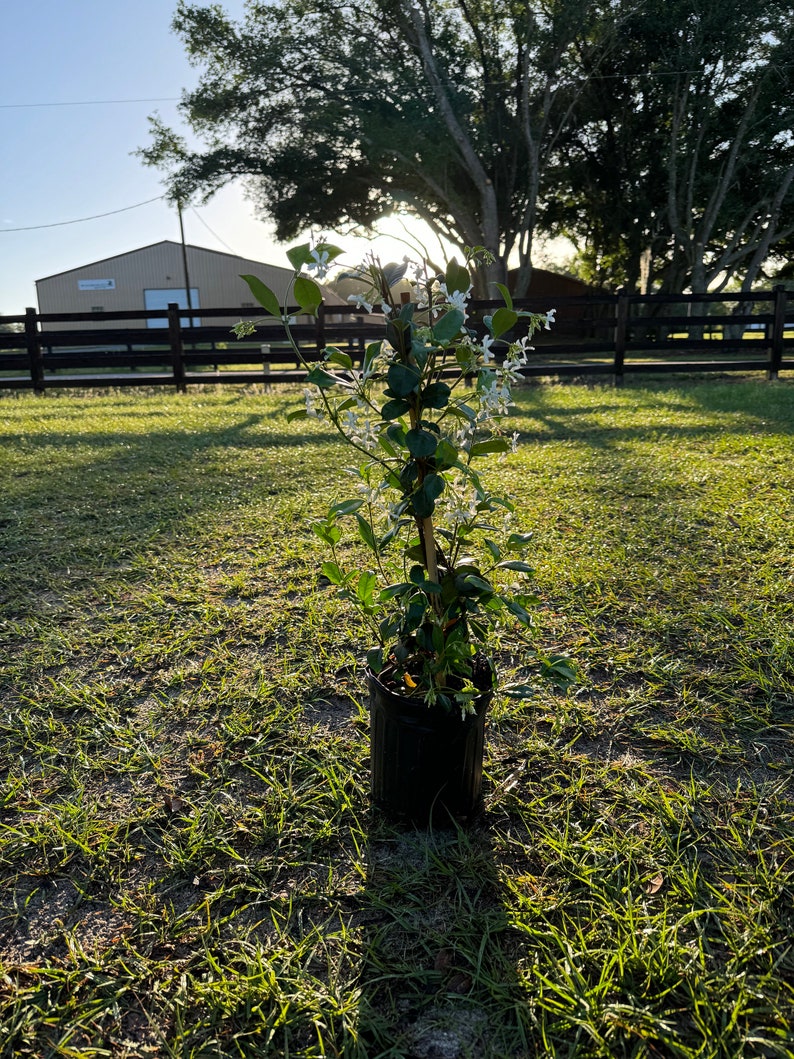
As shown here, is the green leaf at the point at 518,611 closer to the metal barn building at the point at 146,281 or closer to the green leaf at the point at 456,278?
the green leaf at the point at 456,278

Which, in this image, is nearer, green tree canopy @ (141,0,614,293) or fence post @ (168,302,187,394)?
Result: fence post @ (168,302,187,394)

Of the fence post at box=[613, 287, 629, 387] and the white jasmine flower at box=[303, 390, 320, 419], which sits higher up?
the fence post at box=[613, 287, 629, 387]

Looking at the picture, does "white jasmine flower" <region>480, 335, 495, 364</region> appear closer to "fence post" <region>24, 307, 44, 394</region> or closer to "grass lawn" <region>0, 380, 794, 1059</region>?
"grass lawn" <region>0, 380, 794, 1059</region>

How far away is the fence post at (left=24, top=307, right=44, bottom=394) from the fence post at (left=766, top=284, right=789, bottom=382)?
10.2m

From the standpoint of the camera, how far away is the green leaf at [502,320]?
1.31 meters

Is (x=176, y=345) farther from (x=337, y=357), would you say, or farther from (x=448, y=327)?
(x=448, y=327)

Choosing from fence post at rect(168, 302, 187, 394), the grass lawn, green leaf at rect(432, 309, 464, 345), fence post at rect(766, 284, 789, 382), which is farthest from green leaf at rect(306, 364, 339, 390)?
fence post at rect(766, 284, 789, 382)

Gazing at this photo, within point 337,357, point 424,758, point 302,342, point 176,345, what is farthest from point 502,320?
point 176,345

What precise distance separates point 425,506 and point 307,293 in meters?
0.44

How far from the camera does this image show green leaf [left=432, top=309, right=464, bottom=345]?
49.8 inches

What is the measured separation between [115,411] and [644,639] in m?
7.78

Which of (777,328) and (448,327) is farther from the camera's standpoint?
(777,328)

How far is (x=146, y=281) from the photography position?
3369 cm

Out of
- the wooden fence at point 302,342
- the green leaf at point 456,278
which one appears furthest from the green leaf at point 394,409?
the wooden fence at point 302,342
